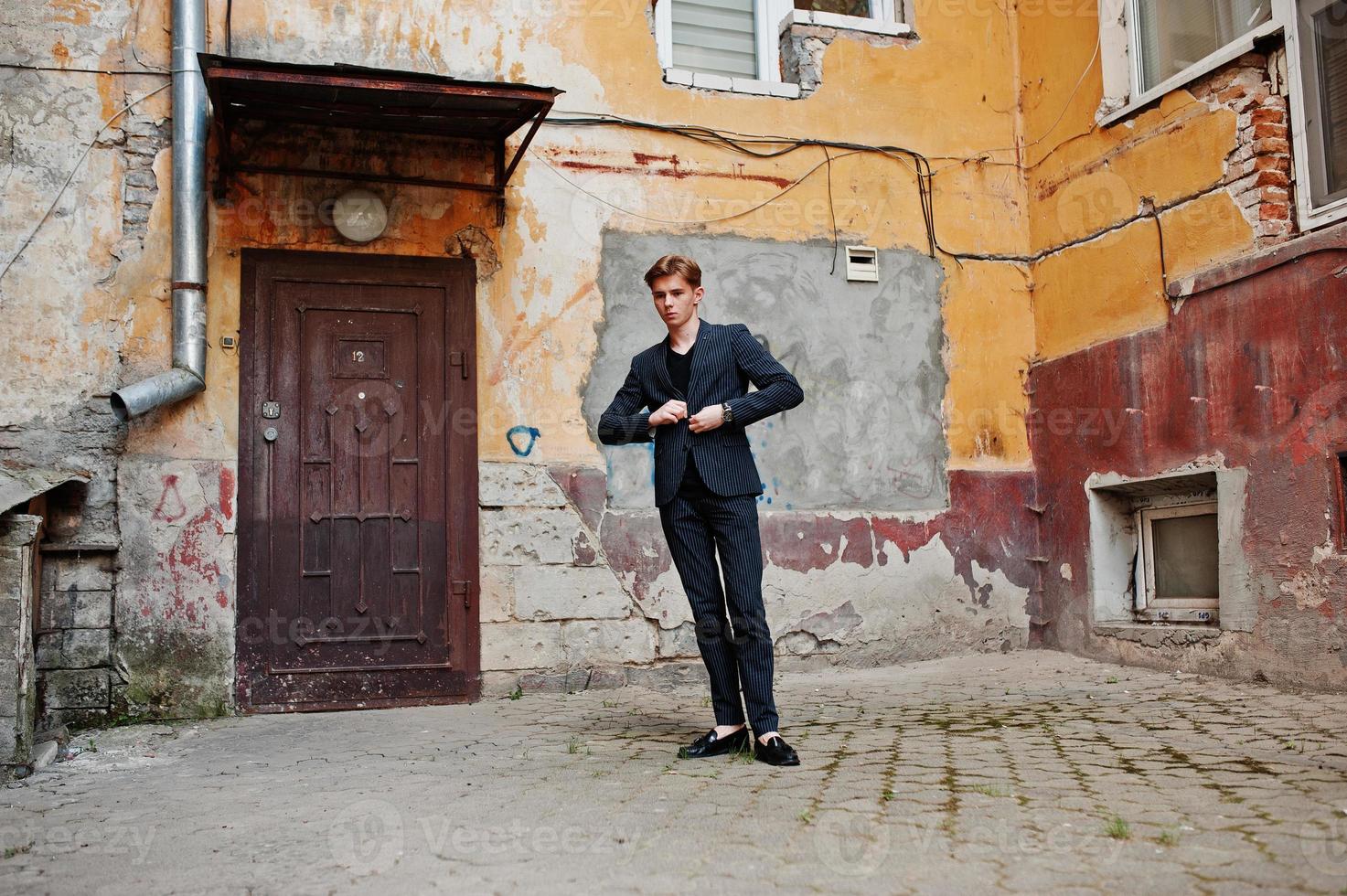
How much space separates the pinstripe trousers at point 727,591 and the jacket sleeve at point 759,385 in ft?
0.90

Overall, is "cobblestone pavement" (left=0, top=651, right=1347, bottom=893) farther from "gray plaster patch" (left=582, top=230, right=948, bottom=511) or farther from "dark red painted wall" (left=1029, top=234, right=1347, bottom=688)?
"gray plaster patch" (left=582, top=230, right=948, bottom=511)

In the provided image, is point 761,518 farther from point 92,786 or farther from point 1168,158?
point 92,786

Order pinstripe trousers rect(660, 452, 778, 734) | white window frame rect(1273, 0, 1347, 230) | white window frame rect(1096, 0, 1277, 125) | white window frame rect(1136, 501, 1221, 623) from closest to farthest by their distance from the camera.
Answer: pinstripe trousers rect(660, 452, 778, 734) < white window frame rect(1273, 0, 1347, 230) < white window frame rect(1136, 501, 1221, 623) < white window frame rect(1096, 0, 1277, 125)

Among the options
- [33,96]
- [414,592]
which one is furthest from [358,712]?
[33,96]

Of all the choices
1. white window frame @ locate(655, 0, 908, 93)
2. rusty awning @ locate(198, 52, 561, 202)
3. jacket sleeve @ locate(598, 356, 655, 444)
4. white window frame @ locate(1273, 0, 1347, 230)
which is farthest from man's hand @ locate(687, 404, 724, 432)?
white window frame @ locate(655, 0, 908, 93)

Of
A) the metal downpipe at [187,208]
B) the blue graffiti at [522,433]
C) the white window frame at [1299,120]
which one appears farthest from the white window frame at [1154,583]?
the metal downpipe at [187,208]

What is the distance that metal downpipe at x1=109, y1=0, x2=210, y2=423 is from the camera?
6047 mm

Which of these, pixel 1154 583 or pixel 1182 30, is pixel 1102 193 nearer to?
pixel 1182 30

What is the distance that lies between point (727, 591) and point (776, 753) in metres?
0.62

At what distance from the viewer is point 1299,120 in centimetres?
590

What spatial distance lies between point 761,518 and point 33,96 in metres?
4.60

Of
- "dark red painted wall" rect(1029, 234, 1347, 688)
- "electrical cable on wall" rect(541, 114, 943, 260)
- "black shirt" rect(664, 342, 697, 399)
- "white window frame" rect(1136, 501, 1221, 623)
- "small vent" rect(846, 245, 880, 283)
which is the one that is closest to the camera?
"black shirt" rect(664, 342, 697, 399)

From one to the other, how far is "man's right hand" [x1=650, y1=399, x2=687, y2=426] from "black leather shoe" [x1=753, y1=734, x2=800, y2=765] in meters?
1.22

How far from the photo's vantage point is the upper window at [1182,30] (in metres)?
6.26
